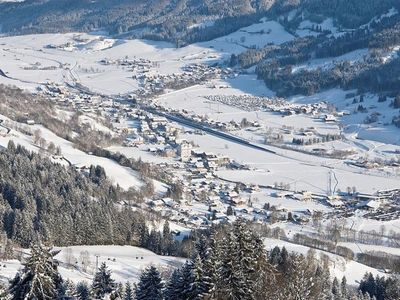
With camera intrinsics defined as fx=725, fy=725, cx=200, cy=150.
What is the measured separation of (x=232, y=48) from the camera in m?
86.1

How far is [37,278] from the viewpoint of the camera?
28.5 ft

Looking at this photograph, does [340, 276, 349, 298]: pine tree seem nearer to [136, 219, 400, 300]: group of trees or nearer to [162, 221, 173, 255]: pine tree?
[162, 221, 173, 255]: pine tree

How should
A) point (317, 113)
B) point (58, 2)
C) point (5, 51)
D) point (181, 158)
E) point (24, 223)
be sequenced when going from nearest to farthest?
point (24, 223), point (181, 158), point (317, 113), point (5, 51), point (58, 2)

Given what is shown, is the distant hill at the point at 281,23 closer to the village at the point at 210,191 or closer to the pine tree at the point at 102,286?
the village at the point at 210,191

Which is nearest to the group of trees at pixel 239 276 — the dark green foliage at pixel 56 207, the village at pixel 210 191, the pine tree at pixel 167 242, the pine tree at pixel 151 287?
the pine tree at pixel 151 287

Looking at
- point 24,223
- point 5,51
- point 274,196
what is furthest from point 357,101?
point 5,51

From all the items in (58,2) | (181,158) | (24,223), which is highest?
(24,223)

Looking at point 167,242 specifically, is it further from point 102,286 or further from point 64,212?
point 102,286

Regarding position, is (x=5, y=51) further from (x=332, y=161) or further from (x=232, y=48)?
(x=332, y=161)

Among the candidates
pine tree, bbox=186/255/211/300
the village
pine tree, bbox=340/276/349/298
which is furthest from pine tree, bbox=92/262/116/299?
the village

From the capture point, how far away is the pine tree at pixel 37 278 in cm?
862

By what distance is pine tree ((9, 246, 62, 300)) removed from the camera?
8.62 meters

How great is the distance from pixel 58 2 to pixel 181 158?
104 meters

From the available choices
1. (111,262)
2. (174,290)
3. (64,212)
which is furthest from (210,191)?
(174,290)
